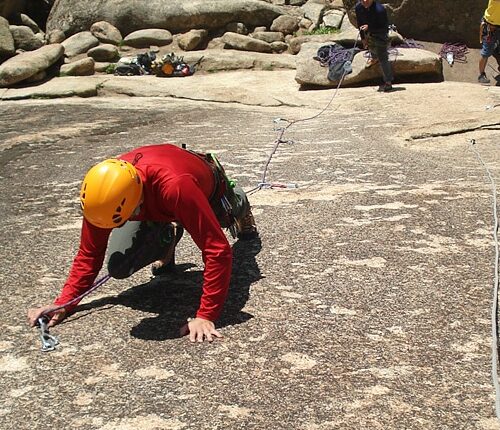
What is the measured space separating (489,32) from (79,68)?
26.1 ft

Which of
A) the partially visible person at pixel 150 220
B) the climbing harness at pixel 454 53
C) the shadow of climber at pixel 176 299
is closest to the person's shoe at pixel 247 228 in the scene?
the shadow of climber at pixel 176 299

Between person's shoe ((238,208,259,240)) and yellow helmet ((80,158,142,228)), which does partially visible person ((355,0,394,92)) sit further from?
yellow helmet ((80,158,142,228))

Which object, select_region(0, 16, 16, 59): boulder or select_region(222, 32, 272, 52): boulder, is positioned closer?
select_region(0, 16, 16, 59): boulder

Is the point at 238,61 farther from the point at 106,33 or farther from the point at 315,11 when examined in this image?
the point at 315,11

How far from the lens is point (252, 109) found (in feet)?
34.7

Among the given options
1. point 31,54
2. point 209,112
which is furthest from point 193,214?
point 31,54

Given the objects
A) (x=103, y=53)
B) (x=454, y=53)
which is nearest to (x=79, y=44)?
(x=103, y=53)

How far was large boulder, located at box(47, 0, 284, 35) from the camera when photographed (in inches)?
632

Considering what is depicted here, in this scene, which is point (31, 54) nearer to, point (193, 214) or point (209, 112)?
point (209, 112)

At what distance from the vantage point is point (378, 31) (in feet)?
35.1

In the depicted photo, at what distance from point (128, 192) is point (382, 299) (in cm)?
152

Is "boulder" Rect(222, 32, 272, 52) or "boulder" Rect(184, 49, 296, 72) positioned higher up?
"boulder" Rect(222, 32, 272, 52)

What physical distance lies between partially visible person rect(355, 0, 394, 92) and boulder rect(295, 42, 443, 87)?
60 centimetres

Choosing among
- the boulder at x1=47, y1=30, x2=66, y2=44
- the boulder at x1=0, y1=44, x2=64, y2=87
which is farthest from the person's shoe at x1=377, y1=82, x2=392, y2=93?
the boulder at x1=47, y1=30, x2=66, y2=44
